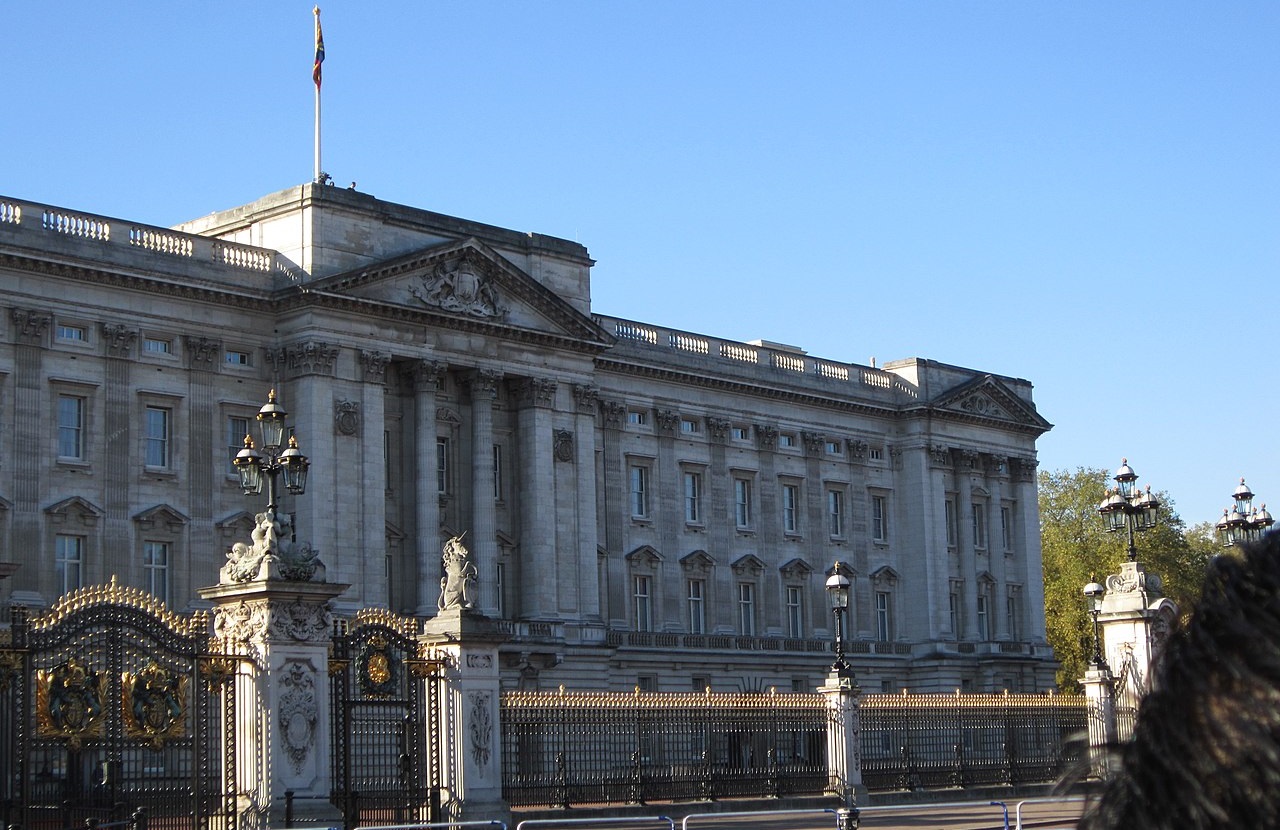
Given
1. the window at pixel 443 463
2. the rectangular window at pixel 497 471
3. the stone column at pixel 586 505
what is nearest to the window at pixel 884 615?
the stone column at pixel 586 505

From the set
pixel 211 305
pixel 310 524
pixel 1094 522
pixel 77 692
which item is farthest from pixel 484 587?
pixel 1094 522

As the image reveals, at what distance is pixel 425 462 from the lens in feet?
199

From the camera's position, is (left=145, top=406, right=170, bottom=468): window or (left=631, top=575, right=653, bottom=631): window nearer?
(left=145, top=406, right=170, bottom=468): window

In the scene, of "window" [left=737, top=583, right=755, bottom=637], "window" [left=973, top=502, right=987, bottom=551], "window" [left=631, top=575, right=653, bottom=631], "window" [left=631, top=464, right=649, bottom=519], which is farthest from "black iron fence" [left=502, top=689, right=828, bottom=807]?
"window" [left=973, top=502, right=987, bottom=551]

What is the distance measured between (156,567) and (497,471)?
13339mm

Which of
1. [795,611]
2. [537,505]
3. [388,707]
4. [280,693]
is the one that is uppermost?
[537,505]

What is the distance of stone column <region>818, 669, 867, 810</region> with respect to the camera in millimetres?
39625

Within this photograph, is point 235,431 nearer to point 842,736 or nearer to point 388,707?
point 842,736

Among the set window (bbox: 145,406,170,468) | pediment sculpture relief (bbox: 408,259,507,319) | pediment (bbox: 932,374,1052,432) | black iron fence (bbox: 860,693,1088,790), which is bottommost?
black iron fence (bbox: 860,693,1088,790)

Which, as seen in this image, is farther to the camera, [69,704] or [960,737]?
[960,737]

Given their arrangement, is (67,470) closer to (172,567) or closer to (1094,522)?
(172,567)

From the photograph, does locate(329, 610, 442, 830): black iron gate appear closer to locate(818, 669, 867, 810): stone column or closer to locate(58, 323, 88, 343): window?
locate(818, 669, 867, 810): stone column

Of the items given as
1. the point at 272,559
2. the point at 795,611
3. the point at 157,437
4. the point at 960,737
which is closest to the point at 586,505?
the point at 795,611

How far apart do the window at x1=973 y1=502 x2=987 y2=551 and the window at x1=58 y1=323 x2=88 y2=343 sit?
42.3 metres
